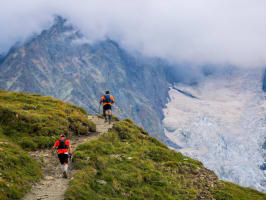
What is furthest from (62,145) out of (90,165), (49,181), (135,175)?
(135,175)

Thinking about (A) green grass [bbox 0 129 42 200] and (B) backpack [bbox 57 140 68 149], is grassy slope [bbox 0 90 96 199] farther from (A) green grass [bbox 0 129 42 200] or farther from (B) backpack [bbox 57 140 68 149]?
(B) backpack [bbox 57 140 68 149]

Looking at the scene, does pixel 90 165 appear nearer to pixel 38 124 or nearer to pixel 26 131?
pixel 26 131

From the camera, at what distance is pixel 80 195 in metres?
15.7

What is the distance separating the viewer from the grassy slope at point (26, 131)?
1602 centimetres

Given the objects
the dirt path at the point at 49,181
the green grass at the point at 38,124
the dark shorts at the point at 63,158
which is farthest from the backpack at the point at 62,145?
the green grass at the point at 38,124

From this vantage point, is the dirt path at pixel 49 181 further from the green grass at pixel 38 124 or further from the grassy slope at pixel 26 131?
the green grass at pixel 38 124

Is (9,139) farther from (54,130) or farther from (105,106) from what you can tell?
(105,106)

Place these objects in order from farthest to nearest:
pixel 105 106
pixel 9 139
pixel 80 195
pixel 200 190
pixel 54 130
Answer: pixel 105 106
pixel 54 130
pixel 9 139
pixel 200 190
pixel 80 195

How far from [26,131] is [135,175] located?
10973mm

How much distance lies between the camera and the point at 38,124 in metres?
25.6

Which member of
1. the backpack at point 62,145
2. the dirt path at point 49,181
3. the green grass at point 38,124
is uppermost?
the green grass at point 38,124

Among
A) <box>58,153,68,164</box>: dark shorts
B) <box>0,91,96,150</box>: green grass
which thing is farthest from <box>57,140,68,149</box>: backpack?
<box>0,91,96,150</box>: green grass

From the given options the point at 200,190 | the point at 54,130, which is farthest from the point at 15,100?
the point at 200,190

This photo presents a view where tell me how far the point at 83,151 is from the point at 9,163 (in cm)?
609
